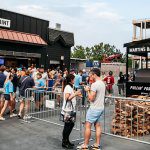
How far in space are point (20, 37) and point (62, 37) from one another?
653 cm

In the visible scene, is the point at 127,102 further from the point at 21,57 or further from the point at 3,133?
the point at 21,57

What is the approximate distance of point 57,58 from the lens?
1250 inches

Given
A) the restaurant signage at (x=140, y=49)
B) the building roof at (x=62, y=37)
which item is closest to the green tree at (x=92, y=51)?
the building roof at (x=62, y=37)

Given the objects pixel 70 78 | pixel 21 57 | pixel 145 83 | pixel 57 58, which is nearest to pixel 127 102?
pixel 70 78

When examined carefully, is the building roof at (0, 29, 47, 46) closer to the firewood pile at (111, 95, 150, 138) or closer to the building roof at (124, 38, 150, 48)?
the building roof at (124, 38, 150, 48)

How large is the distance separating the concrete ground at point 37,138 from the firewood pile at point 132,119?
44 centimetres

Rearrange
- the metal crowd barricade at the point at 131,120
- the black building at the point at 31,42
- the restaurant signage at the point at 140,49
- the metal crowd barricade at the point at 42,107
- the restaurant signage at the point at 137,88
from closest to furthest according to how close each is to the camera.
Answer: the metal crowd barricade at the point at 131,120 < the metal crowd barricade at the point at 42,107 < the restaurant signage at the point at 137,88 < the restaurant signage at the point at 140,49 < the black building at the point at 31,42

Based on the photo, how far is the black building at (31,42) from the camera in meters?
25.1

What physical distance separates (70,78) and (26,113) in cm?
400

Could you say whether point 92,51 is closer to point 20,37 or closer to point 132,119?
point 20,37

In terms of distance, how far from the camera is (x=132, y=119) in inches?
333

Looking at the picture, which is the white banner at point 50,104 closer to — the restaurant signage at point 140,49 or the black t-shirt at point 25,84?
the black t-shirt at point 25,84

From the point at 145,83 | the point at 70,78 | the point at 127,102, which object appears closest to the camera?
the point at 70,78

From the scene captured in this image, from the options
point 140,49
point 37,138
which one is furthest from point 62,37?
point 37,138
